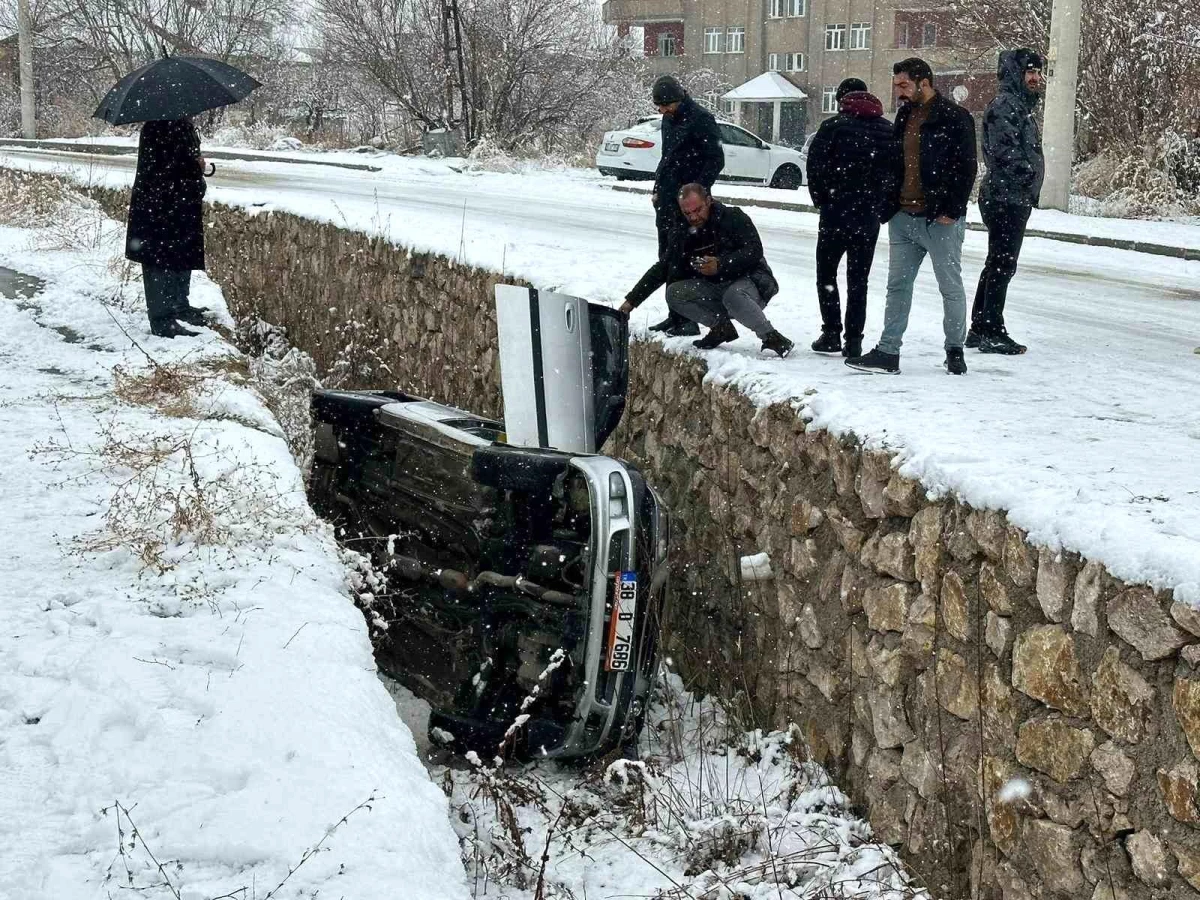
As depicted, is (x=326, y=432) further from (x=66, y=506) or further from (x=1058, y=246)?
(x=1058, y=246)

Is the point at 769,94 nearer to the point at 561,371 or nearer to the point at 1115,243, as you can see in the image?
the point at 1115,243

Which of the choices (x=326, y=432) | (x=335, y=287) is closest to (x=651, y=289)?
(x=326, y=432)

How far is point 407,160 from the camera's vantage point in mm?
24656

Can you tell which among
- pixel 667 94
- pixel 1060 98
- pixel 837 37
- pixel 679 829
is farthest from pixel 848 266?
pixel 837 37

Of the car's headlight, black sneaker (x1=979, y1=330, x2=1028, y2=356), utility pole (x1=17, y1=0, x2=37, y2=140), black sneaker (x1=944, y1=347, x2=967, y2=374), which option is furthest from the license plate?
utility pole (x1=17, y1=0, x2=37, y2=140)

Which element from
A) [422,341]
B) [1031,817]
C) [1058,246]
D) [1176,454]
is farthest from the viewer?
[1058,246]

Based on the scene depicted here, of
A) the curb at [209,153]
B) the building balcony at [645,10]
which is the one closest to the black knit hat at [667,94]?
the curb at [209,153]

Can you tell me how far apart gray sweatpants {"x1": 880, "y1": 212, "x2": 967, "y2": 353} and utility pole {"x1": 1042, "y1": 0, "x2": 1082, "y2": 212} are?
33.0 ft

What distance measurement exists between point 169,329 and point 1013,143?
573cm

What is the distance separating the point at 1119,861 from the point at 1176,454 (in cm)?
182

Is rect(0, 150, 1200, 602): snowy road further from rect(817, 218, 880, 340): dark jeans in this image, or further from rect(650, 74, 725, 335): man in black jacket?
rect(650, 74, 725, 335): man in black jacket

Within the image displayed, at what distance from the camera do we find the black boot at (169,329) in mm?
9422

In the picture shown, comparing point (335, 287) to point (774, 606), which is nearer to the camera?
point (774, 606)

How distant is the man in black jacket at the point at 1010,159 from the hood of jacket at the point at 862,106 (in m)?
0.67
